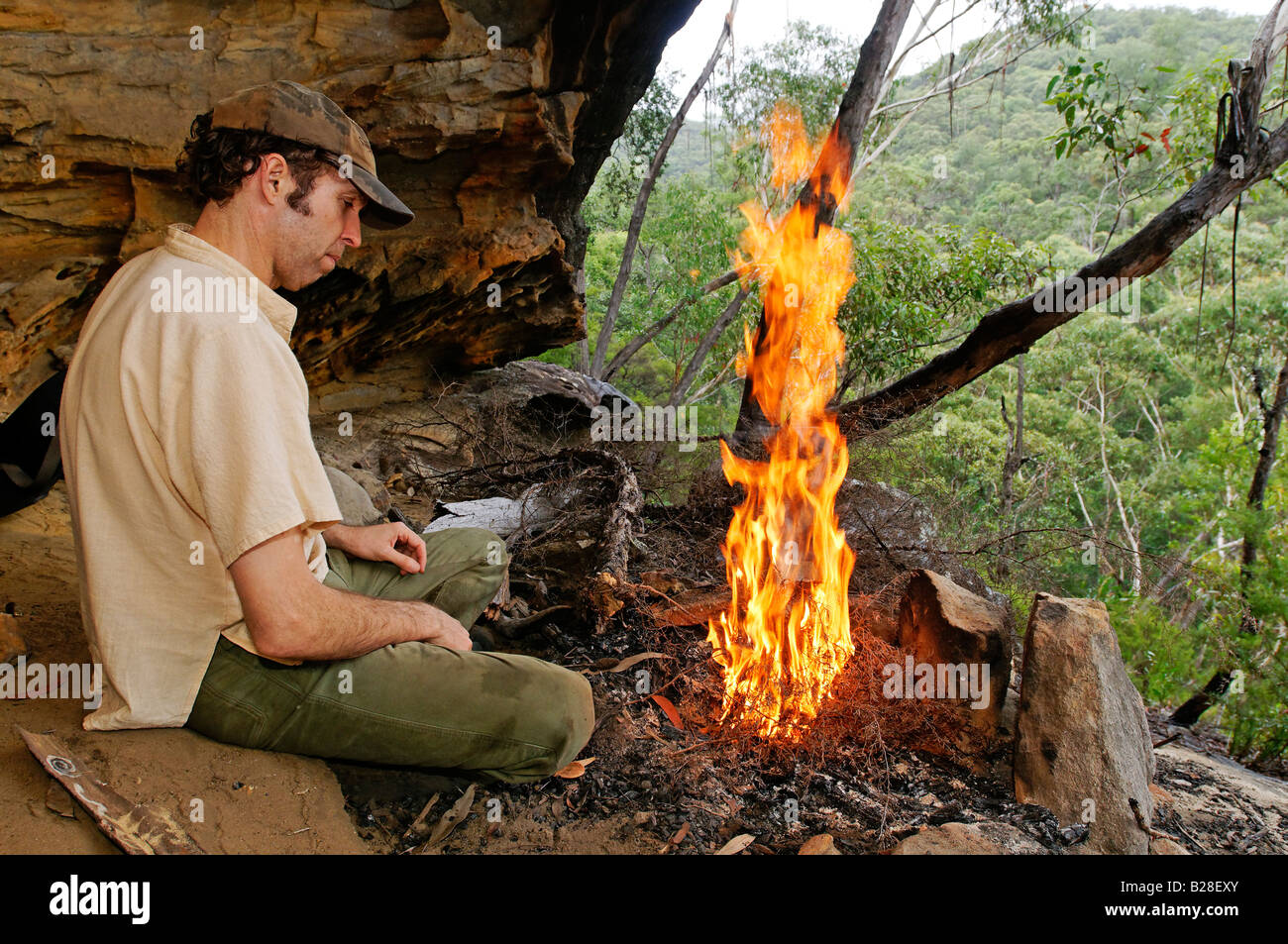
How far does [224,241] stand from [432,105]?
11.7ft

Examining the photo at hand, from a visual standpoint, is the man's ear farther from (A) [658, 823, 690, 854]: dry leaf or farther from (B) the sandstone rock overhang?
(B) the sandstone rock overhang

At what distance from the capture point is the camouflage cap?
239cm

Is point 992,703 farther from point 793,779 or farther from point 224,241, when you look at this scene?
point 224,241

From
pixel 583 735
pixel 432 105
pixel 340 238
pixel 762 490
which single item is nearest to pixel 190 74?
pixel 432 105

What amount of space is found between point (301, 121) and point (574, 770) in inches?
94.1

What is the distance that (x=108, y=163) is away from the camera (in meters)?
4.79

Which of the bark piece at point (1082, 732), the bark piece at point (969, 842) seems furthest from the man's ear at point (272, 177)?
the bark piece at point (1082, 732)

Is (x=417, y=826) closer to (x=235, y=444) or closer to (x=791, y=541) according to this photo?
(x=235, y=444)

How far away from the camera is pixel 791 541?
13.7 ft

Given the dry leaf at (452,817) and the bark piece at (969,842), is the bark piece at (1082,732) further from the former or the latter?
the dry leaf at (452,817)

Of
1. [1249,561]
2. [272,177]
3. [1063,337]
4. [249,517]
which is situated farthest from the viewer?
[1063,337]

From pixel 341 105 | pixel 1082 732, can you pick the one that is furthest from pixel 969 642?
pixel 341 105

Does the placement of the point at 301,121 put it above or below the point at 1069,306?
above

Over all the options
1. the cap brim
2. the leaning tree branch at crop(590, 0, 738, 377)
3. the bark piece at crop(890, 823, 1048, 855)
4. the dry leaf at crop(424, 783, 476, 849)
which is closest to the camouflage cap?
the cap brim
